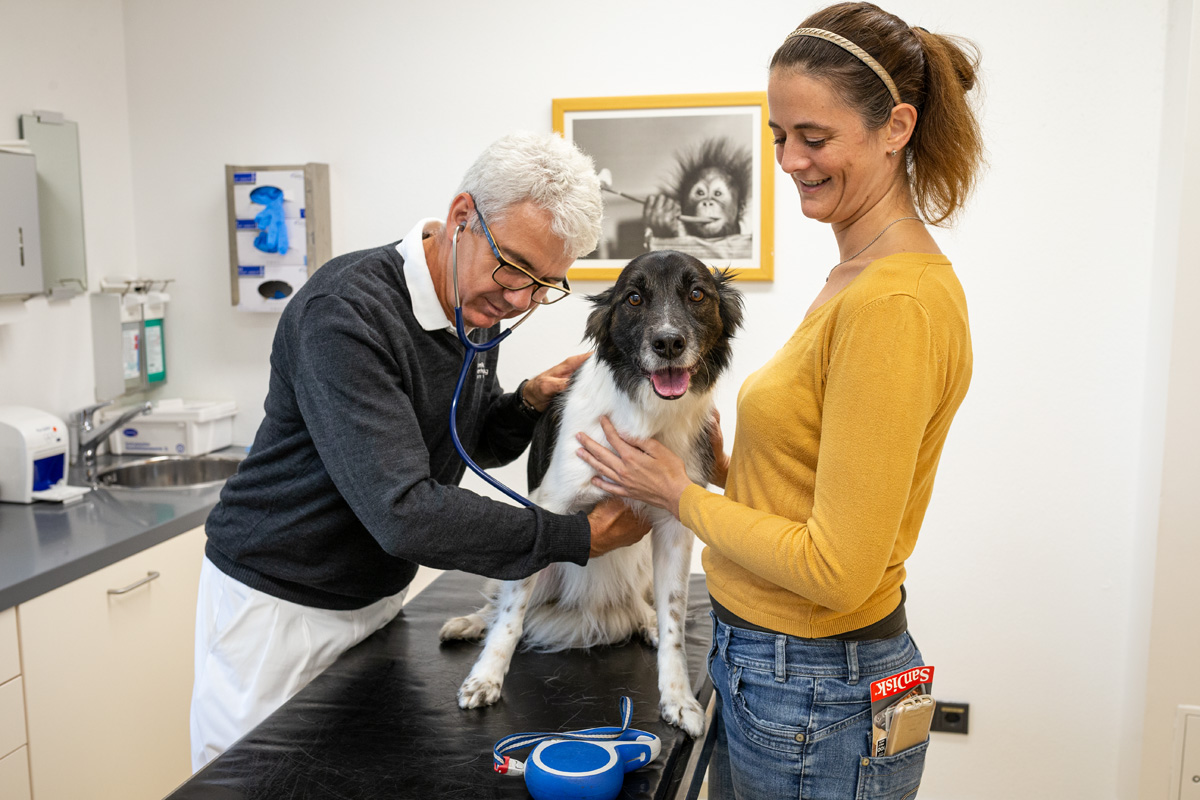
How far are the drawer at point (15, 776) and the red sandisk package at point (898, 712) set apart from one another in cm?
211

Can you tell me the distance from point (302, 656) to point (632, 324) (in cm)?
89

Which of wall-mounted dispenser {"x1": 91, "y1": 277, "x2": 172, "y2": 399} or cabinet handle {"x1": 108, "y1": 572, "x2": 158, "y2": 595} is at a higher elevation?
wall-mounted dispenser {"x1": 91, "y1": 277, "x2": 172, "y2": 399}

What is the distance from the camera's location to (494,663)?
1606mm

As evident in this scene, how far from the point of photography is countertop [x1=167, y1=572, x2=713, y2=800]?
1.28m

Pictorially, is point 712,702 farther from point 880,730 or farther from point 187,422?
point 187,422

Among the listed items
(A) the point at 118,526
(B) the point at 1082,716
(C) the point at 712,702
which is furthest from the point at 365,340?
(B) the point at 1082,716

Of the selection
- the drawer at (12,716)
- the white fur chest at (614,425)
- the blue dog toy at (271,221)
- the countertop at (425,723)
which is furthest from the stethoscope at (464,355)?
the blue dog toy at (271,221)

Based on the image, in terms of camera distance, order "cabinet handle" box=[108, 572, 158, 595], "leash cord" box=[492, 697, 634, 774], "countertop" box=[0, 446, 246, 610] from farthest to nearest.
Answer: "cabinet handle" box=[108, 572, 158, 595], "countertop" box=[0, 446, 246, 610], "leash cord" box=[492, 697, 634, 774]

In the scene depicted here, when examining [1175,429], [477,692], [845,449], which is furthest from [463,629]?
[1175,429]

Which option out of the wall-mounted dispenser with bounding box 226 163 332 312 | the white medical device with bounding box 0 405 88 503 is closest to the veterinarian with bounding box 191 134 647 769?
the white medical device with bounding box 0 405 88 503

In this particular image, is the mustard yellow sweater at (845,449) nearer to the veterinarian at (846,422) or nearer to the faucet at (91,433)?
the veterinarian at (846,422)

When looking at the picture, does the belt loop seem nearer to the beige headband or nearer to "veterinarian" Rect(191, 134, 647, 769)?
"veterinarian" Rect(191, 134, 647, 769)

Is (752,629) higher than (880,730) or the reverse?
higher

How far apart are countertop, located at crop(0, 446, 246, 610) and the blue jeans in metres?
1.85
